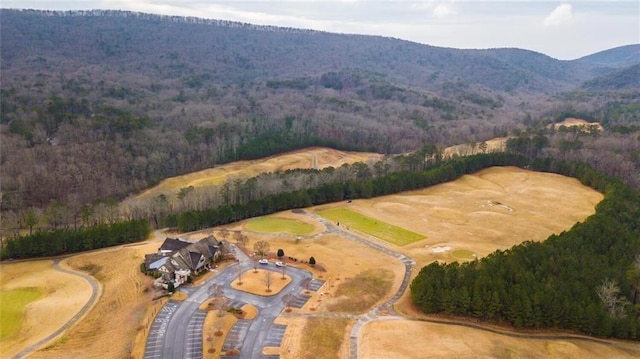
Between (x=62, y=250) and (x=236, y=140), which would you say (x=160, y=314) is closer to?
(x=62, y=250)

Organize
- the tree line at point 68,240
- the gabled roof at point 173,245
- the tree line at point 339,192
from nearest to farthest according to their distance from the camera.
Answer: the gabled roof at point 173,245 < the tree line at point 68,240 < the tree line at point 339,192

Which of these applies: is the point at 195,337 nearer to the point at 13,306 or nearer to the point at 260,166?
the point at 13,306

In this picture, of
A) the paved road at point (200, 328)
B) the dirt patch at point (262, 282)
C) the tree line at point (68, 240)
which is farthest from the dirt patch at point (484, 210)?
the tree line at point (68, 240)

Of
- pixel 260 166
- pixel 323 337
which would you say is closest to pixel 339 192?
pixel 260 166

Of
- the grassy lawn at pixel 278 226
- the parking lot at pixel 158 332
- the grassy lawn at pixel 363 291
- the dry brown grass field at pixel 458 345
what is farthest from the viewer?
the grassy lawn at pixel 278 226

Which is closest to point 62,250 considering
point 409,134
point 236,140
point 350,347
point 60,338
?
point 60,338

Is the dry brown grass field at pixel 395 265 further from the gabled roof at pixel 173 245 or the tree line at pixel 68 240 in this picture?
the gabled roof at pixel 173 245
